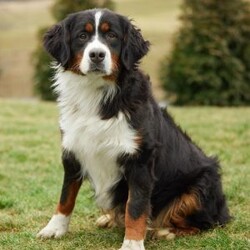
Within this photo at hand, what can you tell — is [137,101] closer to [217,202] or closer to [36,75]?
[217,202]

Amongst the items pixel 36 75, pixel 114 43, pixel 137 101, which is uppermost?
pixel 114 43

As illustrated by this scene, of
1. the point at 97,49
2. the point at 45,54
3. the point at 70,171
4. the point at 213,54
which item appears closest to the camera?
the point at 97,49

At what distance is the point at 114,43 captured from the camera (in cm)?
504

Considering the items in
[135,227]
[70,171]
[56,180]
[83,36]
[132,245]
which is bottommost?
[56,180]

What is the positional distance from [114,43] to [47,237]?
6.05 ft

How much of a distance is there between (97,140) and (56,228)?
102 centimetres

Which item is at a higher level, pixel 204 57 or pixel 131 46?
pixel 131 46

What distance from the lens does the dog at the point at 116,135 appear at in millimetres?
5004

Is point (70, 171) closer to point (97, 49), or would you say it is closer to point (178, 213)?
point (178, 213)

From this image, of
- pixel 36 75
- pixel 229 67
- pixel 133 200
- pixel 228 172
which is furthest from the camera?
pixel 36 75

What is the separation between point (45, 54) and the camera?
1752cm

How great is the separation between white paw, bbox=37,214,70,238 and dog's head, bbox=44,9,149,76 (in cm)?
138

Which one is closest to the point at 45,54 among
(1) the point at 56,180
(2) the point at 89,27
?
(1) the point at 56,180

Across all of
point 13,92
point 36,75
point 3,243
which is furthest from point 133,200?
point 13,92
